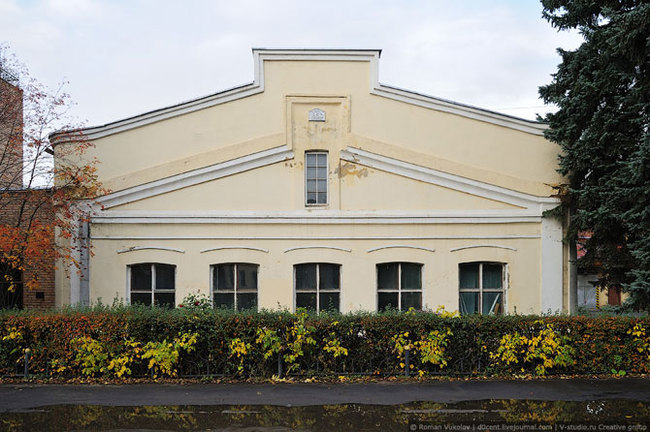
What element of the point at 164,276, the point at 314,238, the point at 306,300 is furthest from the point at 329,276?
the point at 164,276

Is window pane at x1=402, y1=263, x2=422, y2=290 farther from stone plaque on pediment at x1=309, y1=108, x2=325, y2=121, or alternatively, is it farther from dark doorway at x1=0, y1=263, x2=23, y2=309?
dark doorway at x1=0, y1=263, x2=23, y2=309

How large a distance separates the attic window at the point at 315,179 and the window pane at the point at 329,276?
1632 millimetres

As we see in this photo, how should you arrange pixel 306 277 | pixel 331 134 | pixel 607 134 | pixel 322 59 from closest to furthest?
1. pixel 607 134
2. pixel 306 277
3. pixel 331 134
4. pixel 322 59

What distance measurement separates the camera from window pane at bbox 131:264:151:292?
570 inches

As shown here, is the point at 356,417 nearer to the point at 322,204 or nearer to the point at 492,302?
the point at 322,204

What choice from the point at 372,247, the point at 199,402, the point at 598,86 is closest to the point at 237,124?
the point at 372,247

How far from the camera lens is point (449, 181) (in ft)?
47.9

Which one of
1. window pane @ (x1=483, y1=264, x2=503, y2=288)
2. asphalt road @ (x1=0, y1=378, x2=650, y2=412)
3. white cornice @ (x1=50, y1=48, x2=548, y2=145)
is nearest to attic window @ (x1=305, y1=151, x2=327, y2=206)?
white cornice @ (x1=50, y1=48, x2=548, y2=145)

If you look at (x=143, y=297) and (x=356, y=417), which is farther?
(x=143, y=297)

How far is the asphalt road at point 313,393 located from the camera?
9.49 metres

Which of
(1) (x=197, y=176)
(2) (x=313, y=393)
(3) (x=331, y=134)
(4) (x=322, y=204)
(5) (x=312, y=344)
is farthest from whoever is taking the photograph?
(3) (x=331, y=134)

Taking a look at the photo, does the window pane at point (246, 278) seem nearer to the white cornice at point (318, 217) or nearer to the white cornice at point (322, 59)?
the white cornice at point (318, 217)

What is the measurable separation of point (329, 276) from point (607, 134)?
23.8 feet

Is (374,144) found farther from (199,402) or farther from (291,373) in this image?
(199,402)
